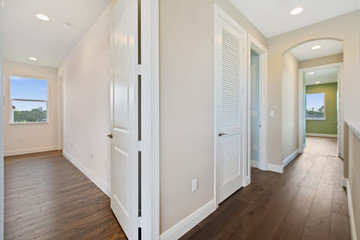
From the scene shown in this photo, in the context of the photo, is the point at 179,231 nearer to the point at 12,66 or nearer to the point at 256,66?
the point at 256,66

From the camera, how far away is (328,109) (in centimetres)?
739

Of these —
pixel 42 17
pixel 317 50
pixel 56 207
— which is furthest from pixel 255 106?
pixel 42 17

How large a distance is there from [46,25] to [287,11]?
3849 millimetres

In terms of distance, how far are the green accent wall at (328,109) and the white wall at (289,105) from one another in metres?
4.78

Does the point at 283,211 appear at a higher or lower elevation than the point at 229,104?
lower

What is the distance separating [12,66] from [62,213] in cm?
481

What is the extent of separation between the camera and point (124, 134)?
1.40 meters

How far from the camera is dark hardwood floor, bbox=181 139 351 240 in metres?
1.45

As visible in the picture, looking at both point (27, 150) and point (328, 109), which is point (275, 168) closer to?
point (27, 150)

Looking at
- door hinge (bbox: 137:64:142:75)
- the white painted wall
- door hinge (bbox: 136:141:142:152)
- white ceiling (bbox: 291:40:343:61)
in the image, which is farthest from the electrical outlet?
white ceiling (bbox: 291:40:343:61)

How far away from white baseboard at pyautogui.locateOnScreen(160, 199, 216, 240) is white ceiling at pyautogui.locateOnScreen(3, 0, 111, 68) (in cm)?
281

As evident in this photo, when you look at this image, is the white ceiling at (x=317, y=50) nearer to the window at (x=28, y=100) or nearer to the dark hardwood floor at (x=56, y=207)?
the dark hardwood floor at (x=56, y=207)

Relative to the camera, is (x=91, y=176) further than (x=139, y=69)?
Yes

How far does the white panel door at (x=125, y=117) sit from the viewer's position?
48.4 inches
